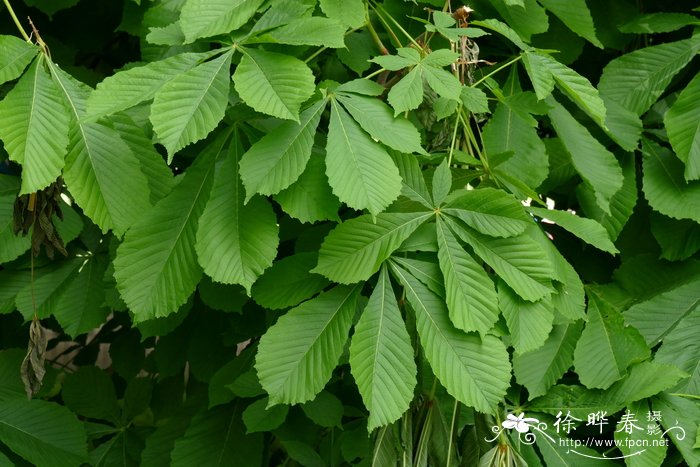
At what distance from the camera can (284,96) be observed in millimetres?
1005

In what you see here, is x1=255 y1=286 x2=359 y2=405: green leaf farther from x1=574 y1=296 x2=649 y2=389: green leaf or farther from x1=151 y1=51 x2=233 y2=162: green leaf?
x1=574 y1=296 x2=649 y2=389: green leaf

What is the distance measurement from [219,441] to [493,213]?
2.79 feet

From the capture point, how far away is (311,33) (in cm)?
106

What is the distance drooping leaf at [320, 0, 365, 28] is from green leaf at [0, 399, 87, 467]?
0.99m

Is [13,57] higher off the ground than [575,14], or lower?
higher

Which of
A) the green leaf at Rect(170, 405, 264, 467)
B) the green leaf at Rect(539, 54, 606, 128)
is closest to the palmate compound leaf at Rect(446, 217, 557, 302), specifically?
the green leaf at Rect(539, 54, 606, 128)

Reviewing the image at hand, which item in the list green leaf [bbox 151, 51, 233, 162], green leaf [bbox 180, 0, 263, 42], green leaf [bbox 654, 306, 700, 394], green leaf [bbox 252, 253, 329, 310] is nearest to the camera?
green leaf [bbox 151, 51, 233, 162]

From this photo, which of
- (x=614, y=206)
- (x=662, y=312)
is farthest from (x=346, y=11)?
(x=662, y=312)

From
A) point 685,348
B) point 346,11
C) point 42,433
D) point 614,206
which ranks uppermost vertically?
point 346,11

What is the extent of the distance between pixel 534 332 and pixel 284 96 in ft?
1.58

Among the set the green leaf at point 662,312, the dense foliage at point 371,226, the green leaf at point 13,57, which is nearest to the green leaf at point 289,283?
the dense foliage at point 371,226

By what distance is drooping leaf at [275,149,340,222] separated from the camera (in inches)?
40.9

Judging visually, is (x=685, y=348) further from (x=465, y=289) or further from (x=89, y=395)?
(x=89, y=395)

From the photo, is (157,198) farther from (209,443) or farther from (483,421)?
(209,443)
